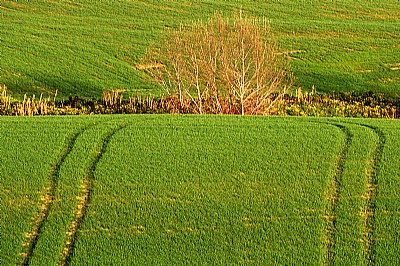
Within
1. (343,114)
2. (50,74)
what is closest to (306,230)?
(343,114)

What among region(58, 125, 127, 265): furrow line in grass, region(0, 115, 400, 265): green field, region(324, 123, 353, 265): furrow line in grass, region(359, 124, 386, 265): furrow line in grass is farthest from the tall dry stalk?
region(58, 125, 127, 265): furrow line in grass

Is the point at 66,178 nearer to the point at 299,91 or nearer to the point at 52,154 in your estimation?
the point at 52,154

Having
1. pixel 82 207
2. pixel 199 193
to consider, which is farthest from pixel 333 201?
pixel 82 207

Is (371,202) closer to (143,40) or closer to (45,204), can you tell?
(45,204)

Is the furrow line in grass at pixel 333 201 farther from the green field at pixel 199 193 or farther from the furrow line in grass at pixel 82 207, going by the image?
the furrow line in grass at pixel 82 207

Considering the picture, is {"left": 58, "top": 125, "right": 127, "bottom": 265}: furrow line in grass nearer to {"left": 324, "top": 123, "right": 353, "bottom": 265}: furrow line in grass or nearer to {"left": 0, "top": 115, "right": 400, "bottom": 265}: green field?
{"left": 0, "top": 115, "right": 400, "bottom": 265}: green field
